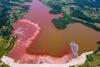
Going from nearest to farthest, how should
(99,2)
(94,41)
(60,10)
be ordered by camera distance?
(94,41) < (60,10) < (99,2)

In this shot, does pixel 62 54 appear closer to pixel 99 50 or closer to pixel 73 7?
pixel 99 50

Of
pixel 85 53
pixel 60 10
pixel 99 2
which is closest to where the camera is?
pixel 85 53

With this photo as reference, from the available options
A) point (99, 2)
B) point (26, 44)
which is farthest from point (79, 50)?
point (99, 2)

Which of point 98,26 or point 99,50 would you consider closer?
point 99,50

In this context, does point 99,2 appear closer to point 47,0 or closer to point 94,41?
point 47,0

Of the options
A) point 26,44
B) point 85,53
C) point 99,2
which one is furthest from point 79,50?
point 99,2

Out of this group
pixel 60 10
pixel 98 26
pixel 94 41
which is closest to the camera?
pixel 94 41
